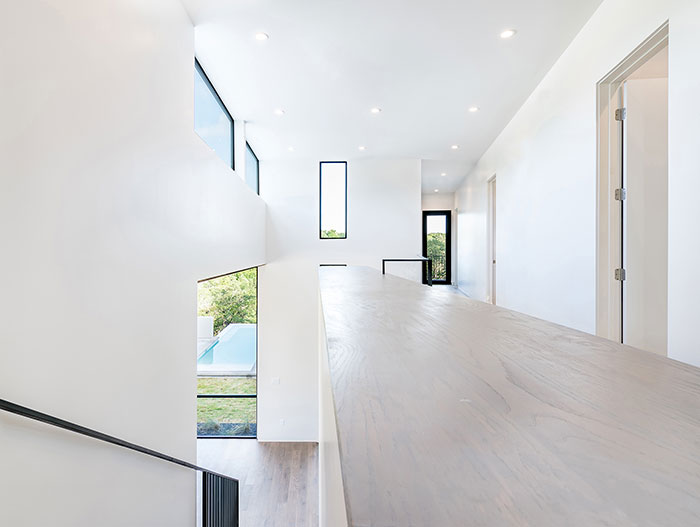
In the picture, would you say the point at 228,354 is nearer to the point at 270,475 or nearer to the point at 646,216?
the point at 270,475

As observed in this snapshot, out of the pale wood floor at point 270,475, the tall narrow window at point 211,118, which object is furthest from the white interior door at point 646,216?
the pale wood floor at point 270,475

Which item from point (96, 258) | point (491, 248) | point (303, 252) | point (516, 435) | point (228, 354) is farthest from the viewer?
point (228, 354)

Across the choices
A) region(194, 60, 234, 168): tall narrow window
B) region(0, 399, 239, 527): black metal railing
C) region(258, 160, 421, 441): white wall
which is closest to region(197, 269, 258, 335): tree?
region(258, 160, 421, 441): white wall

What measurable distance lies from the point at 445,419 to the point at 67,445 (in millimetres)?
1630

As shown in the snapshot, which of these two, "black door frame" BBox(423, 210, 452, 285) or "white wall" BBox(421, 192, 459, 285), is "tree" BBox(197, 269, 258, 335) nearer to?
"black door frame" BBox(423, 210, 452, 285)

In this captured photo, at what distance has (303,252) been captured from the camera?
21.0 feet

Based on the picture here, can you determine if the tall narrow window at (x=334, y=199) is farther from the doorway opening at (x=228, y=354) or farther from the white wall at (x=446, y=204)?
the white wall at (x=446, y=204)

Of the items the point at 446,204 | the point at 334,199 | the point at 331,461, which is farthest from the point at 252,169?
the point at 446,204

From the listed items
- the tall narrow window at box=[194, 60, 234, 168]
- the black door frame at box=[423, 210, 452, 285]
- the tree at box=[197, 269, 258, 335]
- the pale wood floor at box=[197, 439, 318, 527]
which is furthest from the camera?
the black door frame at box=[423, 210, 452, 285]

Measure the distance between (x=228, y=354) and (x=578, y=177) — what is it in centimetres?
612

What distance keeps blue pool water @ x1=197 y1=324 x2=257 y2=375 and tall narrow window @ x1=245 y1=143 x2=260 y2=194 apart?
2.46 metres

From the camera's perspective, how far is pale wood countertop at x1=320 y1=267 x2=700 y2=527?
0.20 metres

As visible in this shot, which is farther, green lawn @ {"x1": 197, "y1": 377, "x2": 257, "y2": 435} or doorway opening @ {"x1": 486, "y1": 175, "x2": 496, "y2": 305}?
green lawn @ {"x1": 197, "y1": 377, "x2": 257, "y2": 435}

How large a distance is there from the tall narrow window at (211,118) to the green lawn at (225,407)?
3.95 m
